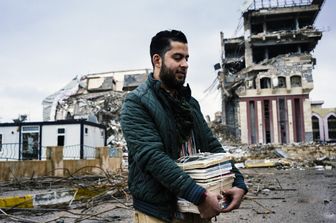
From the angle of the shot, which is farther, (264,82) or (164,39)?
(264,82)

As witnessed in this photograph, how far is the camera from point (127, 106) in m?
1.82

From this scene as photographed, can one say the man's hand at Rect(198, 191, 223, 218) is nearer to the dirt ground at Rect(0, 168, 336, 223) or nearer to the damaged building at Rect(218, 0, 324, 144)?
the dirt ground at Rect(0, 168, 336, 223)

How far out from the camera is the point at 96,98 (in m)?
41.4

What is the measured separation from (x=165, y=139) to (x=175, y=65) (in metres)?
0.46

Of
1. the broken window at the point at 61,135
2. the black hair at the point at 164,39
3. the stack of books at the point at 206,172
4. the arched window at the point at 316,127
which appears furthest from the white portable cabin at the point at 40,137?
the arched window at the point at 316,127

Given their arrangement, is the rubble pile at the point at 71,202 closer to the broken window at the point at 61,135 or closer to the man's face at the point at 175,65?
the man's face at the point at 175,65

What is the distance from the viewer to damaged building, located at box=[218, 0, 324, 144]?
3616cm

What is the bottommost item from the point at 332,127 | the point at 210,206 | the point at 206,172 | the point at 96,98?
the point at 210,206

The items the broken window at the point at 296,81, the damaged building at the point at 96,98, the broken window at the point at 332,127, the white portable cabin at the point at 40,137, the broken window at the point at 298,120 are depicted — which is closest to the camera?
the white portable cabin at the point at 40,137

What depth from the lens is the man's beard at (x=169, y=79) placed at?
1.89 m

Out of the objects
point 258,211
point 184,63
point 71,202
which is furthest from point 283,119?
point 184,63

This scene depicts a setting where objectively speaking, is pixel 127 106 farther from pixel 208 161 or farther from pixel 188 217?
pixel 188 217

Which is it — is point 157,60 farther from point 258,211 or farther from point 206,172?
point 258,211

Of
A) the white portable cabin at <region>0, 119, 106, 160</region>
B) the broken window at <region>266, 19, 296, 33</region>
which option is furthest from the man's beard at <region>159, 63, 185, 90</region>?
the broken window at <region>266, 19, 296, 33</region>
